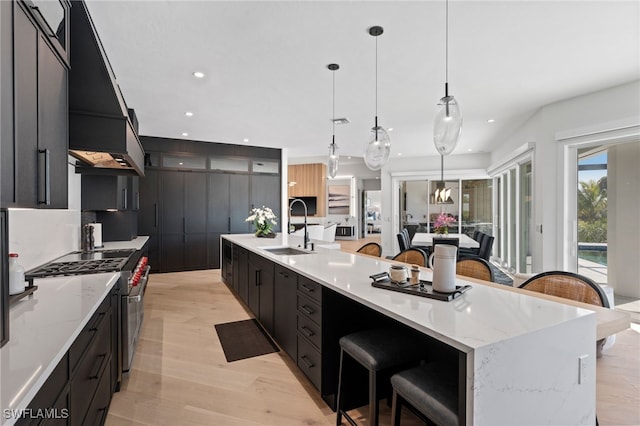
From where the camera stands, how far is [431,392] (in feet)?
4.27

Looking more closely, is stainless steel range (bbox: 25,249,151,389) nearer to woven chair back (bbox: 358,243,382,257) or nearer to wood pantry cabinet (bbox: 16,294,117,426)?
wood pantry cabinet (bbox: 16,294,117,426)

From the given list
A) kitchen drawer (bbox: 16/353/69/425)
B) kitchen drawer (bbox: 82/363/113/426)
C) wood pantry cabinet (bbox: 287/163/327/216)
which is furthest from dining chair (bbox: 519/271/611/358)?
wood pantry cabinet (bbox: 287/163/327/216)

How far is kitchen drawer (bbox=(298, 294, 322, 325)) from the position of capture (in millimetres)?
2008

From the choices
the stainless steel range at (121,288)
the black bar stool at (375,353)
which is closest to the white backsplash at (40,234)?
the stainless steel range at (121,288)

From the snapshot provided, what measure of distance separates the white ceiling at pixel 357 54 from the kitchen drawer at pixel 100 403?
2.49 metres

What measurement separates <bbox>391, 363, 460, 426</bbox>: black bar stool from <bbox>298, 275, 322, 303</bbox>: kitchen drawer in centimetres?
70

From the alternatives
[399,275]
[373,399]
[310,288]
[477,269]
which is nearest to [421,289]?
[399,275]

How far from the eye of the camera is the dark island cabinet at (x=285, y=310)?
2410 millimetres

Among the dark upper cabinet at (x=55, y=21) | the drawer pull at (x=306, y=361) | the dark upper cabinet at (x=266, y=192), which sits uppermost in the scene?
the dark upper cabinet at (x=55, y=21)

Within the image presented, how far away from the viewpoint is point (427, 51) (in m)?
2.80

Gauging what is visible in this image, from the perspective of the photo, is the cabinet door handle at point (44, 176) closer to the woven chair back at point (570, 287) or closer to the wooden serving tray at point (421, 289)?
the wooden serving tray at point (421, 289)

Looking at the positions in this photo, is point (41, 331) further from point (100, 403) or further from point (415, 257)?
point (415, 257)

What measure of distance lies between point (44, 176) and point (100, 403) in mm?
1281

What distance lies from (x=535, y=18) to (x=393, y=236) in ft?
22.6
